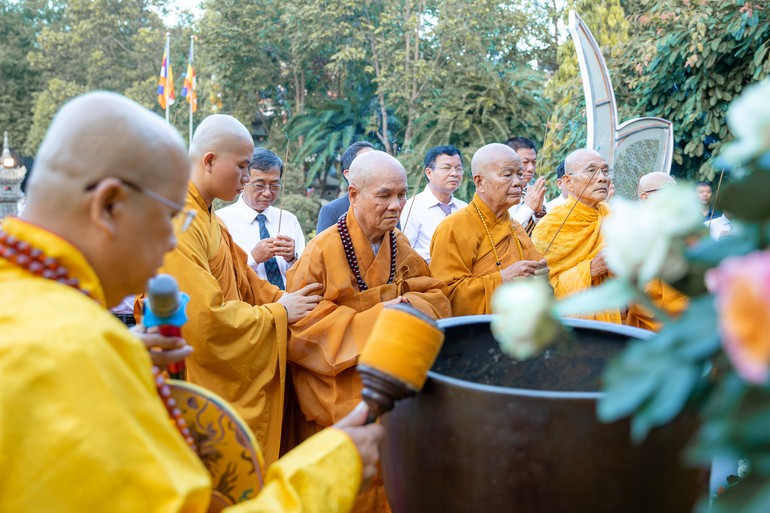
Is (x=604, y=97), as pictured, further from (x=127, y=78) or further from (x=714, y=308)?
(x=127, y=78)

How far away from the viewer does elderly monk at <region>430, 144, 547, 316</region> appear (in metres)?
3.76

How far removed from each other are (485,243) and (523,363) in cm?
211

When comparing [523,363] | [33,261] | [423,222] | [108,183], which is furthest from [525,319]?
[423,222]

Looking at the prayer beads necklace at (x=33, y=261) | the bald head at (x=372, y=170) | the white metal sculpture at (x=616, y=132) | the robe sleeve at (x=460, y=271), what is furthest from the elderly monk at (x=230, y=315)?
the white metal sculpture at (x=616, y=132)

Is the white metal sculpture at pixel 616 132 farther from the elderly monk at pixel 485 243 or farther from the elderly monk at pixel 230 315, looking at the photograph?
the elderly monk at pixel 230 315

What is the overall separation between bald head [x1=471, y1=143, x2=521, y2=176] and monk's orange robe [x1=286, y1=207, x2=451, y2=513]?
0.99 meters

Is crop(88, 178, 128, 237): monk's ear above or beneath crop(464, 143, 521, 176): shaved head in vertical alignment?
above

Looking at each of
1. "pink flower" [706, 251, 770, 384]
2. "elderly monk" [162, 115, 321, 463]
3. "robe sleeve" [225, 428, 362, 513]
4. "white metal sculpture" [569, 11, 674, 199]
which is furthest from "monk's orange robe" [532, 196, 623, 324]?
"pink flower" [706, 251, 770, 384]

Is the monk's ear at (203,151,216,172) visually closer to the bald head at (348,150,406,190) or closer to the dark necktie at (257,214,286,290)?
the bald head at (348,150,406,190)

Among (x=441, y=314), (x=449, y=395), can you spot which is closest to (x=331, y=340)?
(x=441, y=314)

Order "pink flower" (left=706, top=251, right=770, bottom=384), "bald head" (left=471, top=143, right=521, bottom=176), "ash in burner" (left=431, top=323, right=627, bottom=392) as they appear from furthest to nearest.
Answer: "bald head" (left=471, top=143, right=521, bottom=176) → "ash in burner" (left=431, top=323, right=627, bottom=392) → "pink flower" (left=706, top=251, right=770, bottom=384)

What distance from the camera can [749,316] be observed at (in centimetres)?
69

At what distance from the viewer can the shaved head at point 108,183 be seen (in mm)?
1195

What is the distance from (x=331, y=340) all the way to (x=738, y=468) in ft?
6.43
